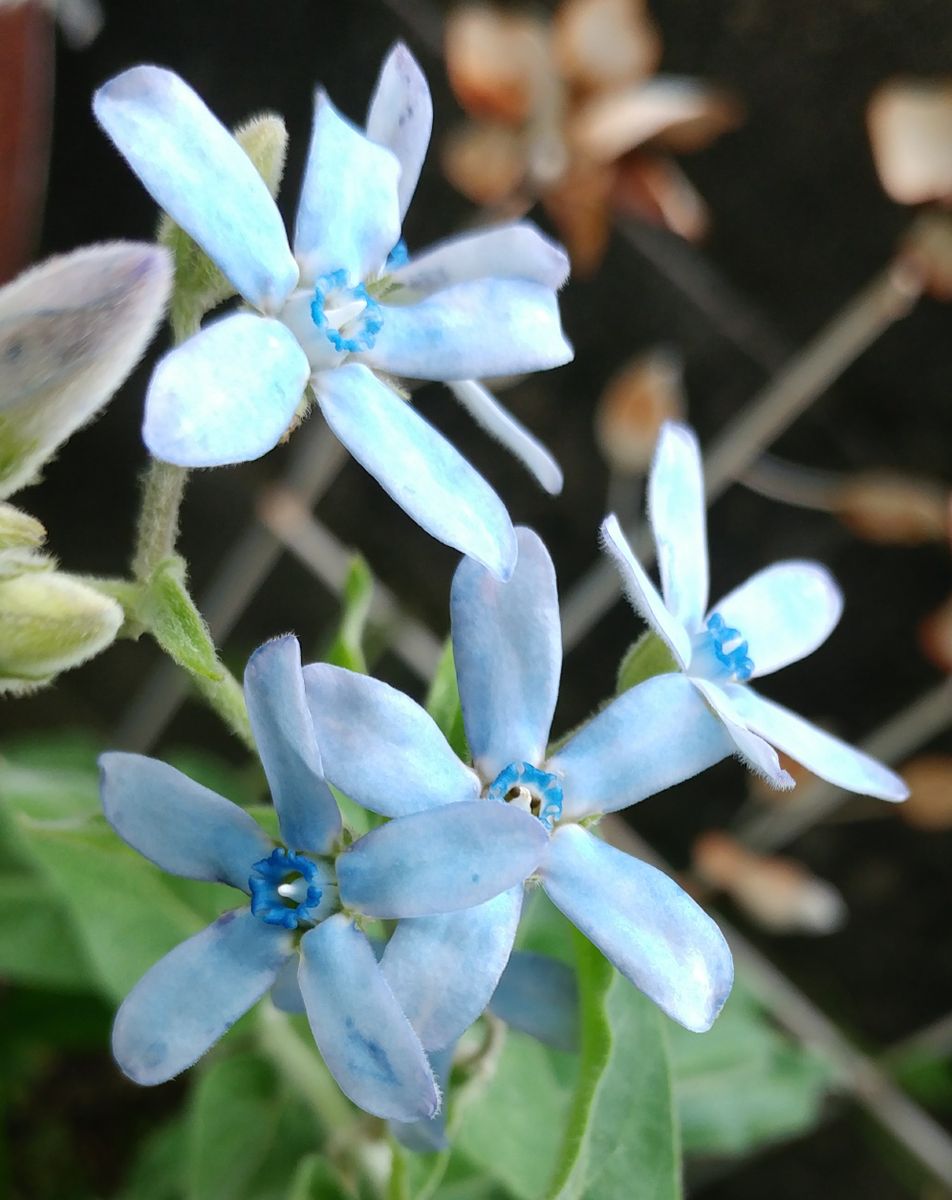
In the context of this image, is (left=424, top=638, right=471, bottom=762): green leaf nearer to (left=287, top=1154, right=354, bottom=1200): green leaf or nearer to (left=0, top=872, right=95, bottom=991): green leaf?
(left=287, top=1154, right=354, bottom=1200): green leaf

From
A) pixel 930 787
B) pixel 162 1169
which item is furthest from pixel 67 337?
pixel 930 787

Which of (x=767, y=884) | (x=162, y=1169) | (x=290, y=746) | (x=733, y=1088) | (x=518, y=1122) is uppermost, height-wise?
(x=290, y=746)

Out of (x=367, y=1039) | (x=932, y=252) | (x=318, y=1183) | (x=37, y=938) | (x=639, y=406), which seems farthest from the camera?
(x=639, y=406)

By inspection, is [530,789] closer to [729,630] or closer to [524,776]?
[524,776]

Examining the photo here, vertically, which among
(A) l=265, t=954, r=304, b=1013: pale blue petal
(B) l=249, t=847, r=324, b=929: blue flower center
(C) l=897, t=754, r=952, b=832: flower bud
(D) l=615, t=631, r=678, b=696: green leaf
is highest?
(B) l=249, t=847, r=324, b=929: blue flower center

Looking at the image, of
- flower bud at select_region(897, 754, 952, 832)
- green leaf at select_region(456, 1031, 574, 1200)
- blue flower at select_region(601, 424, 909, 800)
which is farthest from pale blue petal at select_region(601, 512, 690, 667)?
flower bud at select_region(897, 754, 952, 832)

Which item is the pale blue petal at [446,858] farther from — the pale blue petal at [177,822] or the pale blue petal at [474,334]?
the pale blue petal at [474,334]

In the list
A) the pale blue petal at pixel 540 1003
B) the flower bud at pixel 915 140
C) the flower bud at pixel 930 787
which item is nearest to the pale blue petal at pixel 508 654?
the pale blue petal at pixel 540 1003
